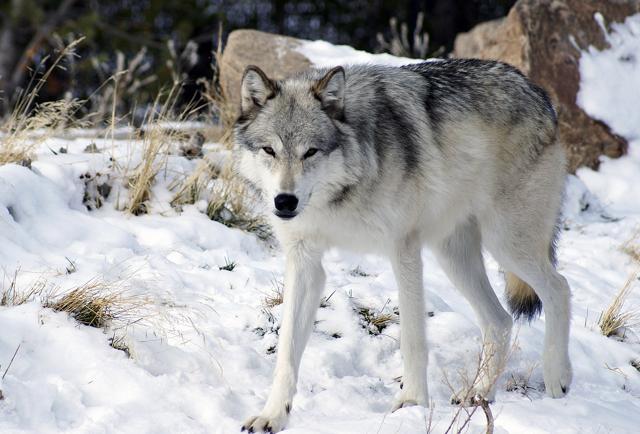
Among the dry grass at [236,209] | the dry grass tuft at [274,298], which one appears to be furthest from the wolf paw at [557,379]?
the dry grass at [236,209]

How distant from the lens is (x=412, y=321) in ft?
12.9

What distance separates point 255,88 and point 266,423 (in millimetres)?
1615

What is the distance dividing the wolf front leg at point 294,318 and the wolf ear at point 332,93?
0.68 metres

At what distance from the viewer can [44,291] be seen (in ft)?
13.2

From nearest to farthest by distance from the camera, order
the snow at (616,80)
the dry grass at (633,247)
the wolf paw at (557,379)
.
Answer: the wolf paw at (557,379), the dry grass at (633,247), the snow at (616,80)

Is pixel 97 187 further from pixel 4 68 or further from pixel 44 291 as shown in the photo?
pixel 4 68

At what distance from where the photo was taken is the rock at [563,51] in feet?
26.2

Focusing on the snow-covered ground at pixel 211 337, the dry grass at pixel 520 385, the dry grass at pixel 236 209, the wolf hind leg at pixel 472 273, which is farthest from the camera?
the dry grass at pixel 236 209

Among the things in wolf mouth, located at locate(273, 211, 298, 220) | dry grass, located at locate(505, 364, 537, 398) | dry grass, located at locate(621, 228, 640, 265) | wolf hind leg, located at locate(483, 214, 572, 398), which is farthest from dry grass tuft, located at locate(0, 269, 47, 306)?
dry grass, located at locate(621, 228, 640, 265)

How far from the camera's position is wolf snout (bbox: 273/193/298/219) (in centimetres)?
355

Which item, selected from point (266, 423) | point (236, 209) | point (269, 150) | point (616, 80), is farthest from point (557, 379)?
point (616, 80)

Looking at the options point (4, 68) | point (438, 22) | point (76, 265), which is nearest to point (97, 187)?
point (76, 265)

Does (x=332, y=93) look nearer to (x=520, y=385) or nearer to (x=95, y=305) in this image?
(x=95, y=305)

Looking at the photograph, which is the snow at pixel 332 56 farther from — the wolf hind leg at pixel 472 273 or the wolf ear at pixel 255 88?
the wolf ear at pixel 255 88
